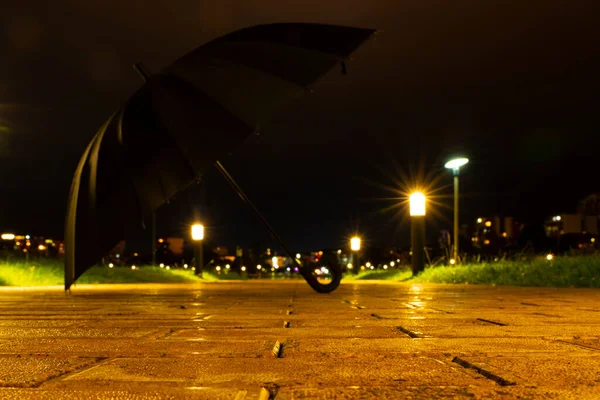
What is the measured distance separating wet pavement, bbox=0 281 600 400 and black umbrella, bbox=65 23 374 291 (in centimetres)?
119

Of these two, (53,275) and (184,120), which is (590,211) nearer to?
(53,275)

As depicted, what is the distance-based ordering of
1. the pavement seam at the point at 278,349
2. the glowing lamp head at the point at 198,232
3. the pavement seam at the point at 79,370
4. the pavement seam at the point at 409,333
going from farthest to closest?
the glowing lamp head at the point at 198,232
the pavement seam at the point at 409,333
the pavement seam at the point at 278,349
the pavement seam at the point at 79,370

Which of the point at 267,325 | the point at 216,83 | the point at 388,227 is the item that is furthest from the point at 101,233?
the point at 388,227

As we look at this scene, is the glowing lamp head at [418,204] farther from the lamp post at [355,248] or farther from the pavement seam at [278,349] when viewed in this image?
the pavement seam at [278,349]

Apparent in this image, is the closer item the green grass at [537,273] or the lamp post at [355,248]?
the green grass at [537,273]

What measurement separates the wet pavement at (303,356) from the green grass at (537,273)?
22.5 ft

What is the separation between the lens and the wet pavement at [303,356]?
1.90 metres

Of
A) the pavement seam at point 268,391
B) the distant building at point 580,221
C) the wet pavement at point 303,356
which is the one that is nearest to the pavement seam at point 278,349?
the wet pavement at point 303,356

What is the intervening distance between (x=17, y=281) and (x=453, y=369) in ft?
45.7

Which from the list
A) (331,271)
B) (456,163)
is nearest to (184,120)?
(331,271)

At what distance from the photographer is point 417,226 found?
17.2 metres

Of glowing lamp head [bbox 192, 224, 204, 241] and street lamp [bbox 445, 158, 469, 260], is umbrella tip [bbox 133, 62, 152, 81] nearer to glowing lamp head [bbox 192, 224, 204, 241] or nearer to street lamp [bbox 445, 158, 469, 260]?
street lamp [bbox 445, 158, 469, 260]

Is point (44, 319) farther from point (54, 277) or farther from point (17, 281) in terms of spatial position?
point (54, 277)

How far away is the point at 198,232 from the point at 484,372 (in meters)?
22.4
